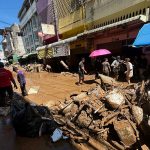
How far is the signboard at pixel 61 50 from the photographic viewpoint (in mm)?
20337

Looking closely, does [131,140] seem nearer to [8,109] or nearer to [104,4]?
[8,109]

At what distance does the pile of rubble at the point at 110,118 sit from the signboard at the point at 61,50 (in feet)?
36.0

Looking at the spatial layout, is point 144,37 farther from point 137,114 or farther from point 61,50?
point 61,50

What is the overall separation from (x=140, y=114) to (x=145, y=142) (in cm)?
91

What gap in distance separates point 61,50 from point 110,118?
1440 centimetres

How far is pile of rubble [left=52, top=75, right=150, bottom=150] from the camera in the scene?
6859mm

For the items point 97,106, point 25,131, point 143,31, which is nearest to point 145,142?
point 97,106

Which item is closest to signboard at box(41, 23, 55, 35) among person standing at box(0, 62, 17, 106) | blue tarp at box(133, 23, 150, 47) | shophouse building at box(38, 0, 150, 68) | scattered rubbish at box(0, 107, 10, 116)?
shophouse building at box(38, 0, 150, 68)

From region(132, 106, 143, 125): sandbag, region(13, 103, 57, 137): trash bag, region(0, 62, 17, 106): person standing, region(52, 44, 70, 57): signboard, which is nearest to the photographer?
region(13, 103, 57, 137): trash bag

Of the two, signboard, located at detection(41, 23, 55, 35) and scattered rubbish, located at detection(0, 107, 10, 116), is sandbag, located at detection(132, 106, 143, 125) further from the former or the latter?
signboard, located at detection(41, 23, 55, 35)

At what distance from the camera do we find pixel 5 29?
5819cm

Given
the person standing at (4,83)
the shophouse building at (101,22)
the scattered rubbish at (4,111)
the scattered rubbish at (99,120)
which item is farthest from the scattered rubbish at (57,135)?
the shophouse building at (101,22)

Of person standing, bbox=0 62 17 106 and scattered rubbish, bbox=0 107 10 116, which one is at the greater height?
person standing, bbox=0 62 17 106

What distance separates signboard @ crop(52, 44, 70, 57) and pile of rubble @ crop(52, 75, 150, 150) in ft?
36.0
